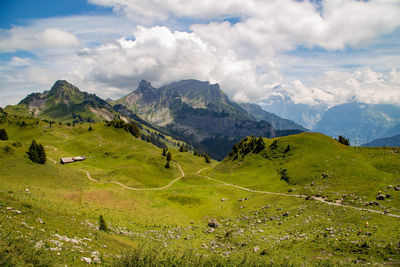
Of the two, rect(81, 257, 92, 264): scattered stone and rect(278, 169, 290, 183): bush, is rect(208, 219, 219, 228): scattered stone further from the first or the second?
rect(278, 169, 290, 183): bush

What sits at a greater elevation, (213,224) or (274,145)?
(274,145)

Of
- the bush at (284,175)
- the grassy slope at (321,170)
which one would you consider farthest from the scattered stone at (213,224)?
the bush at (284,175)

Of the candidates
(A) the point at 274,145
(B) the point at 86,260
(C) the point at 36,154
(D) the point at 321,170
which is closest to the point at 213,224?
(B) the point at 86,260

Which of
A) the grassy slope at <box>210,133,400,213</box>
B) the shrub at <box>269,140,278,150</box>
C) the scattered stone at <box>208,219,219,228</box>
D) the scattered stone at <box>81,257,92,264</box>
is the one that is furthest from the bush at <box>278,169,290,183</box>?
the scattered stone at <box>81,257,92,264</box>

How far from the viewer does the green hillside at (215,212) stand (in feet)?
77.5

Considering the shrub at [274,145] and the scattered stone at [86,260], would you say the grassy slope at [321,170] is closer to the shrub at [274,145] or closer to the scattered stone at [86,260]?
the shrub at [274,145]

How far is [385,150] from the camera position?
78438mm

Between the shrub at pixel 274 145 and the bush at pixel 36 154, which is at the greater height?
the shrub at pixel 274 145

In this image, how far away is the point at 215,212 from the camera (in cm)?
6056

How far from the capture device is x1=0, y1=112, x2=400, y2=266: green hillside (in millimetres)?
23625

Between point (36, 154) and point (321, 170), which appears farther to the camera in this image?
point (321, 170)

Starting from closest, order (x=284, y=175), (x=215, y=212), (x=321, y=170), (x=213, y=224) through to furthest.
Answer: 1. (x=213, y=224)
2. (x=215, y=212)
3. (x=321, y=170)
4. (x=284, y=175)

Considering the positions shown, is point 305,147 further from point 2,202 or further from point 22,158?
point 22,158

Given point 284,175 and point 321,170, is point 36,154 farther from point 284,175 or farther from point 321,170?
point 321,170
